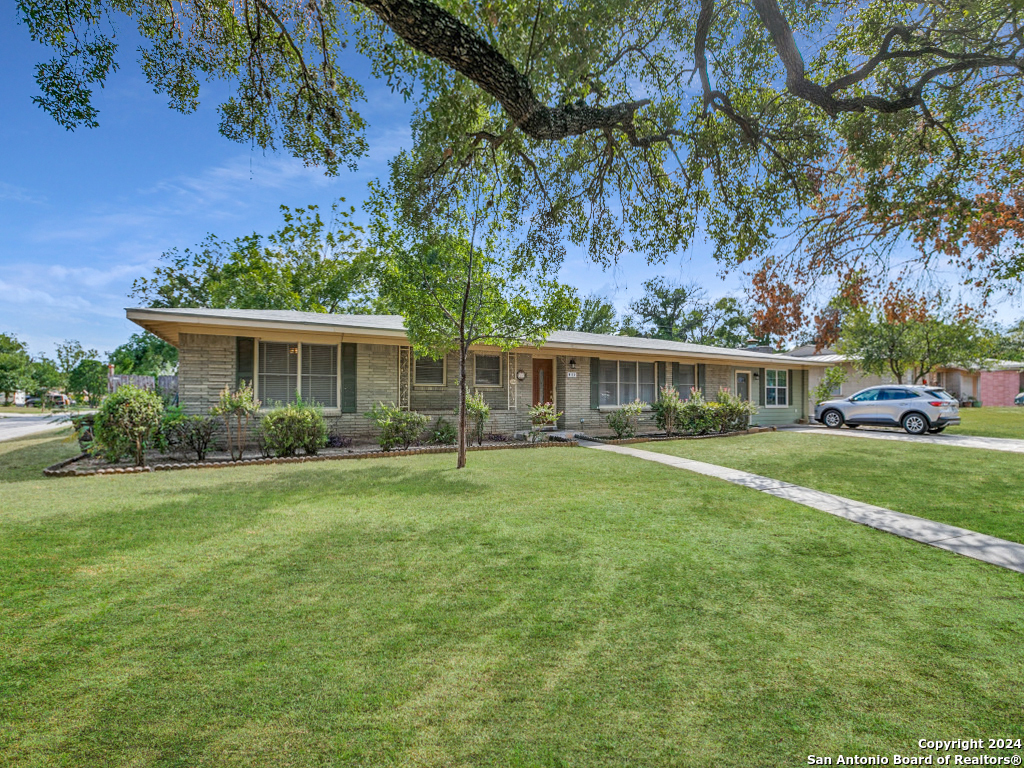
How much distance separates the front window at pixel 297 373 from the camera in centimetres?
1104

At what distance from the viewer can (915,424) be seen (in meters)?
16.1

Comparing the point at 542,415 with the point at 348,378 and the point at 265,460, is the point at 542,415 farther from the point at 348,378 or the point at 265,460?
the point at 265,460

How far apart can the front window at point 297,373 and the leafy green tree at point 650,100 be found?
4971mm

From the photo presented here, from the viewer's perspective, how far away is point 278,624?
9.41 ft

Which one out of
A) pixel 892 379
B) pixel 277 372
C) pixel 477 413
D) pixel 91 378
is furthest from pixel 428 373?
pixel 892 379

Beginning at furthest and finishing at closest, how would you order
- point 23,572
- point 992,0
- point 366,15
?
point 366,15
point 992,0
point 23,572

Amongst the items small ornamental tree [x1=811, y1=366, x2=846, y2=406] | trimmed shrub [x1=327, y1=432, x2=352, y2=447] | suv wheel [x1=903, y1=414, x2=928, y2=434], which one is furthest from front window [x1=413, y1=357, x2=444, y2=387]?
small ornamental tree [x1=811, y1=366, x2=846, y2=406]

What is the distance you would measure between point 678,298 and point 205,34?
129 feet

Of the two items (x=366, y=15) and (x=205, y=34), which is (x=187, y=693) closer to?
(x=205, y=34)

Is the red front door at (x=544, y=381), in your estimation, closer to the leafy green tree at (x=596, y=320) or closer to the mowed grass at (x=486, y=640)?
the mowed grass at (x=486, y=640)

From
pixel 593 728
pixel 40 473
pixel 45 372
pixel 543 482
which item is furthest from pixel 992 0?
pixel 45 372

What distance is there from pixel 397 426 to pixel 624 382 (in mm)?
8502

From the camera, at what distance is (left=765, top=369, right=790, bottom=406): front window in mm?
19500

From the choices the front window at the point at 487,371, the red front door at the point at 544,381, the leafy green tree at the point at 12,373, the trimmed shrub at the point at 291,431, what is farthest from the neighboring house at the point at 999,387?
the leafy green tree at the point at 12,373
